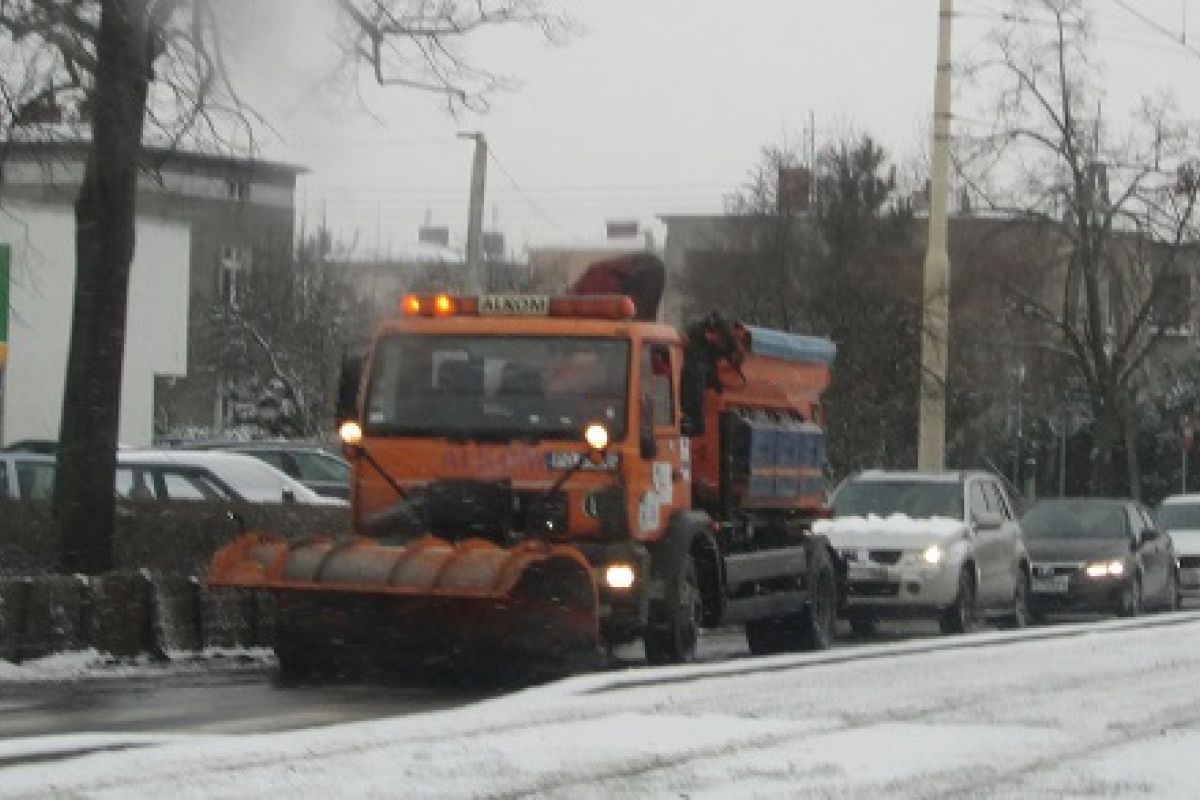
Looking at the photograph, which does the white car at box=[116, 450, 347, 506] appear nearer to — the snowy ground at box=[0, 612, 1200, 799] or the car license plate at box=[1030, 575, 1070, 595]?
the car license plate at box=[1030, 575, 1070, 595]

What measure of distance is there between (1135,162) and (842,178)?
1365 centimetres

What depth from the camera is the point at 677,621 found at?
64.1 feet

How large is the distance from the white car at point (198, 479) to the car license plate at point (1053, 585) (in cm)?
888

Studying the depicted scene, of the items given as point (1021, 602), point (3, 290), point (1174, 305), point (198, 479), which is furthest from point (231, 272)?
point (1021, 602)

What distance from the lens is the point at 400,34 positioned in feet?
72.4

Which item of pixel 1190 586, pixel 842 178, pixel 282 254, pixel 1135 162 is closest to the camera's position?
pixel 1190 586

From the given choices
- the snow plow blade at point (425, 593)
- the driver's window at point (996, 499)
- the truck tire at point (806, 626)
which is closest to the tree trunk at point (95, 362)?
the snow plow blade at point (425, 593)

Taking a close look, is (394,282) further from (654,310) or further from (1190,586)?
(654,310)

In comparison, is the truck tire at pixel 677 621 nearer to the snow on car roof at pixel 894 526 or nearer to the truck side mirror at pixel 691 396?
the truck side mirror at pixel 691 396

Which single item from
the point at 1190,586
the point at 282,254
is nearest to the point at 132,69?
the point at 1190,586

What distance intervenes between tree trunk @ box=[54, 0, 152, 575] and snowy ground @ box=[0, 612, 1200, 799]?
637 centimetres

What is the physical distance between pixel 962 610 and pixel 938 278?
11110 mm

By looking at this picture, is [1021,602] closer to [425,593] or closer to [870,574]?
[870,574]

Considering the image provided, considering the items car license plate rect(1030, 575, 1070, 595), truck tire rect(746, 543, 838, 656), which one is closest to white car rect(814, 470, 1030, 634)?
truck tire rect(746, 543, 838, 656)
